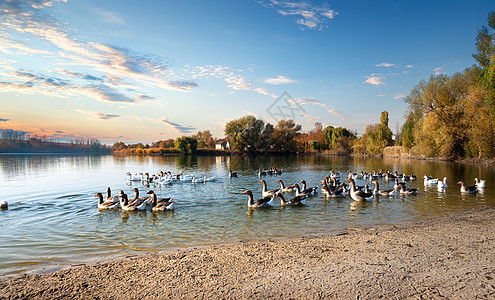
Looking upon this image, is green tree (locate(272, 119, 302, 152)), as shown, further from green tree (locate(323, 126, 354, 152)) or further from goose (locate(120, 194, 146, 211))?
goose (locate(120, 194, 146, 211))

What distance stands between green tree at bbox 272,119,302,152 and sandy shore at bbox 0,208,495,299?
113594mm

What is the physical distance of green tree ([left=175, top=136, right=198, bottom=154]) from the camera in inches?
4690

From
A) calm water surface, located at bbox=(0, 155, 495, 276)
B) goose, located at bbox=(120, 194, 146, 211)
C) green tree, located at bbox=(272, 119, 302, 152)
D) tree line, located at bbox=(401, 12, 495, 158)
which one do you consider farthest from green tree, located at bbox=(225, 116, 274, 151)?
goose, located at bbox=(120, 194, 146, 211)

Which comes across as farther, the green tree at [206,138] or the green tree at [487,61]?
the green tree at [206,138]

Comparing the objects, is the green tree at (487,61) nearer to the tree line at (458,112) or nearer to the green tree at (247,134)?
the tree line at (458,112)

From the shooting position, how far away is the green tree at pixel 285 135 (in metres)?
122

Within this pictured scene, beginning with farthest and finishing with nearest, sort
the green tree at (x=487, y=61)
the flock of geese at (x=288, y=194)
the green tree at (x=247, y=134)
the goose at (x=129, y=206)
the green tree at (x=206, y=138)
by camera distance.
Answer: the green tree at (x=206, y=138)
the green tree at (x=247, y=134)
the green tree at (x=487, y=61)
the flock of geese at (x=288, y=194)
the goose at (x=129, y=206)

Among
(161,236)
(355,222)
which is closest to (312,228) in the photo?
(355,222)

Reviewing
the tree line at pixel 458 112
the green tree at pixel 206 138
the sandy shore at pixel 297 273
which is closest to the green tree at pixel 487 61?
the tree line at pixel 458 112

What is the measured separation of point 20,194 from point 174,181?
11851 mm

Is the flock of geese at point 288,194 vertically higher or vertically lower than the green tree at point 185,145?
lower

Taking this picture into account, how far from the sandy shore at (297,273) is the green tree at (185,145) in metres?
114

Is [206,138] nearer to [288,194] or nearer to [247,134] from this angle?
[247,134]

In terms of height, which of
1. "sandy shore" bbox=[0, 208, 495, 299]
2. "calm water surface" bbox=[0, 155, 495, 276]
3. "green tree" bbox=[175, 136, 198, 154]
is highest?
"green tree" bbox=[175, 136, 198, 154]
